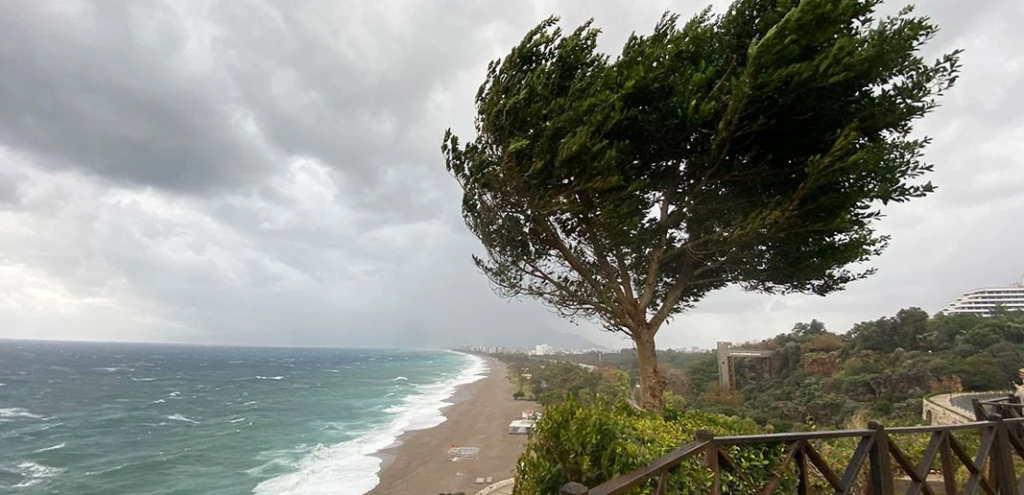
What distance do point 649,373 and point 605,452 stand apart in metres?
2.19

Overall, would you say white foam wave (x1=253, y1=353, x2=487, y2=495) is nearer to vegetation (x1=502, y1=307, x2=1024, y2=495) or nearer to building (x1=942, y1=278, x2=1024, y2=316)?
vegetation (x1=502, y1=307, x2=1024, y2=495)

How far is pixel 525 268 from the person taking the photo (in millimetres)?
7473

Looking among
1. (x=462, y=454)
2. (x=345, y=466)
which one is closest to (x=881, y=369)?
(x=462, y=454)

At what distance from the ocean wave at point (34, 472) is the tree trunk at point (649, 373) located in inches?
1277

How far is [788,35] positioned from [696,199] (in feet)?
6.94

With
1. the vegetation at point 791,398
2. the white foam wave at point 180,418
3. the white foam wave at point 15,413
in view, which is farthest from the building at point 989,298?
the white foam wave at point 15,413

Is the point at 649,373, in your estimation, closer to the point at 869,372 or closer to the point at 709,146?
the point at 709,146

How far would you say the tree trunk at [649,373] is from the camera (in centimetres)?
645

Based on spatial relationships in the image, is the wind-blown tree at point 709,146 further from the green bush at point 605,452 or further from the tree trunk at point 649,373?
the green bush at point 605,452

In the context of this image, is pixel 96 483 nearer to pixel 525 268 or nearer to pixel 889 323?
pixel 525 268

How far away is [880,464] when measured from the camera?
316 cm

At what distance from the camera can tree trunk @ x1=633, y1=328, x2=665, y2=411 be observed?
645 centimetres

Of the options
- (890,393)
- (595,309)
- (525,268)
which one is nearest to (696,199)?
(595,309)

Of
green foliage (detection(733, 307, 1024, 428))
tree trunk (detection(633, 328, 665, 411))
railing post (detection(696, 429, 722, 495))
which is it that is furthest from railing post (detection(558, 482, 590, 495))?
green foliage (detection(733, 307, 1024, 428))
